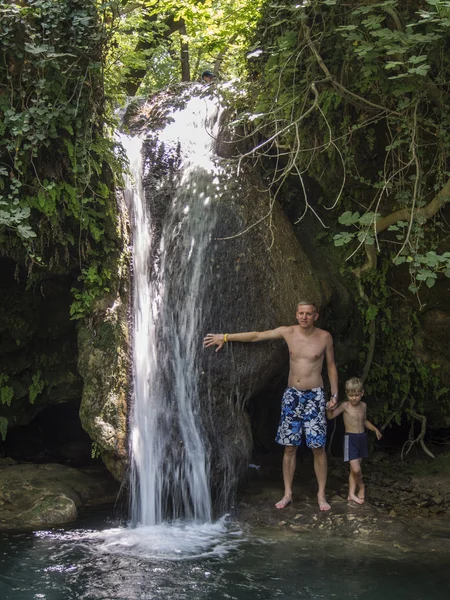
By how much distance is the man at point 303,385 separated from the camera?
6633mm

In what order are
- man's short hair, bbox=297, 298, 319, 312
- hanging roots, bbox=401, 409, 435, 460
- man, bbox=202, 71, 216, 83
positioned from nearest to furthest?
man's short hair, bbox=297, 298, 319, 312 → hanging roots, bbox=401, 409, 435, 460 → man, bbox=202, 71, 216, 83

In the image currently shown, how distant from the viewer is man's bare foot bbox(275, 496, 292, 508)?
6531 millimetres

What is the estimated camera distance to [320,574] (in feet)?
16.5

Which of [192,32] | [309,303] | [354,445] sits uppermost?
[192,32]

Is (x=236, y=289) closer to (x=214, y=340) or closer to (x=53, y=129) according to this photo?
(x=214, y=340)

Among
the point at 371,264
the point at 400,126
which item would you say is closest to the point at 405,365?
the point at 371,264

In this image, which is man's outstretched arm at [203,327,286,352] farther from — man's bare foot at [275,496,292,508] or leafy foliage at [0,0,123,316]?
man's bare foot at [275,496,292,508]

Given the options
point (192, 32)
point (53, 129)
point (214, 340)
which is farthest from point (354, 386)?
point (192, 32)

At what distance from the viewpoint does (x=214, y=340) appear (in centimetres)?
670

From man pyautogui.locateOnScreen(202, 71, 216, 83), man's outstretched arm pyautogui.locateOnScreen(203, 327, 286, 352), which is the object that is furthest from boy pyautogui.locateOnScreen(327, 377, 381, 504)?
man pyautogui.locateOnScreen(202, 71, 216, 83)

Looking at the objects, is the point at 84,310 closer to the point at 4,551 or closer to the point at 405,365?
the point at 4,551

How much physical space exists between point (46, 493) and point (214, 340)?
2.38 metres

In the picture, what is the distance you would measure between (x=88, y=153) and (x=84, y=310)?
1653 millimetres

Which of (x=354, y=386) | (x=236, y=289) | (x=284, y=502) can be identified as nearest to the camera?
(x=284, y=502)
